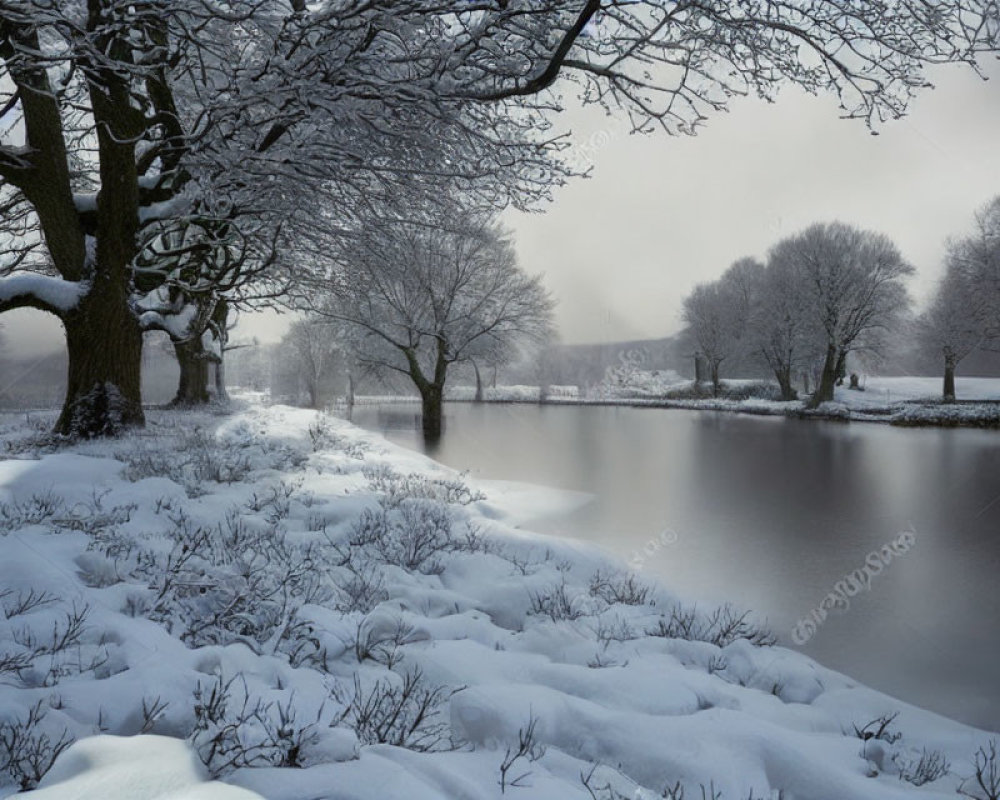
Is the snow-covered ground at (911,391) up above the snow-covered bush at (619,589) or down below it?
above

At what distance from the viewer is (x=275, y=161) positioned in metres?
7.32

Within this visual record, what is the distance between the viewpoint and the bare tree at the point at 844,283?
107 ft

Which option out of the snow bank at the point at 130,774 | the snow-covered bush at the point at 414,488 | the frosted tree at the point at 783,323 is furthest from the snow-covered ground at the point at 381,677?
the frosted tree at the point at 783,323

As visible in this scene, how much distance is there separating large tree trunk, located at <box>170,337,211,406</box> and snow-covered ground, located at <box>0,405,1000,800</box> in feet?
51.8

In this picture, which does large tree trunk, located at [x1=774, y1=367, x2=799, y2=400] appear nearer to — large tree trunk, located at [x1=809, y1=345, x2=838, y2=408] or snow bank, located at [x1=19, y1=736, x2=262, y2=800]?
large tree trunk, located at [x1=809, y1=345, x2=838, y2=408]

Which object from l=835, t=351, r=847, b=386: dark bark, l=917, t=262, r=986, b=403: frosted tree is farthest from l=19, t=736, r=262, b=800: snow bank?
l=835, t=351, r=847, b=386: dark bark

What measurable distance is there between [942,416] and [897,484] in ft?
54.0

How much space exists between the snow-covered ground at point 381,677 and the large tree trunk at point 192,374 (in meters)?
15.8

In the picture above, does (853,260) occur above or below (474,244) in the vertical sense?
above

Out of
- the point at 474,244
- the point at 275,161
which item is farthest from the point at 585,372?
the point at 275,161

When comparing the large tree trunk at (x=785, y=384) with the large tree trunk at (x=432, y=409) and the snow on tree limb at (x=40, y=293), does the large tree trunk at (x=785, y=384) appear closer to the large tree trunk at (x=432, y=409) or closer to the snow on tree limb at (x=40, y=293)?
the large tree trunk at (x=432, y=409)

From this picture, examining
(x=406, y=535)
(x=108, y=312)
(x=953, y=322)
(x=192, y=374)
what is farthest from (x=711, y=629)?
(x=953, y=322)

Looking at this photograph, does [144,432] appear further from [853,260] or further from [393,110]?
[853,260]

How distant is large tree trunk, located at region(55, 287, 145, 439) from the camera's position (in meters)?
9.62
